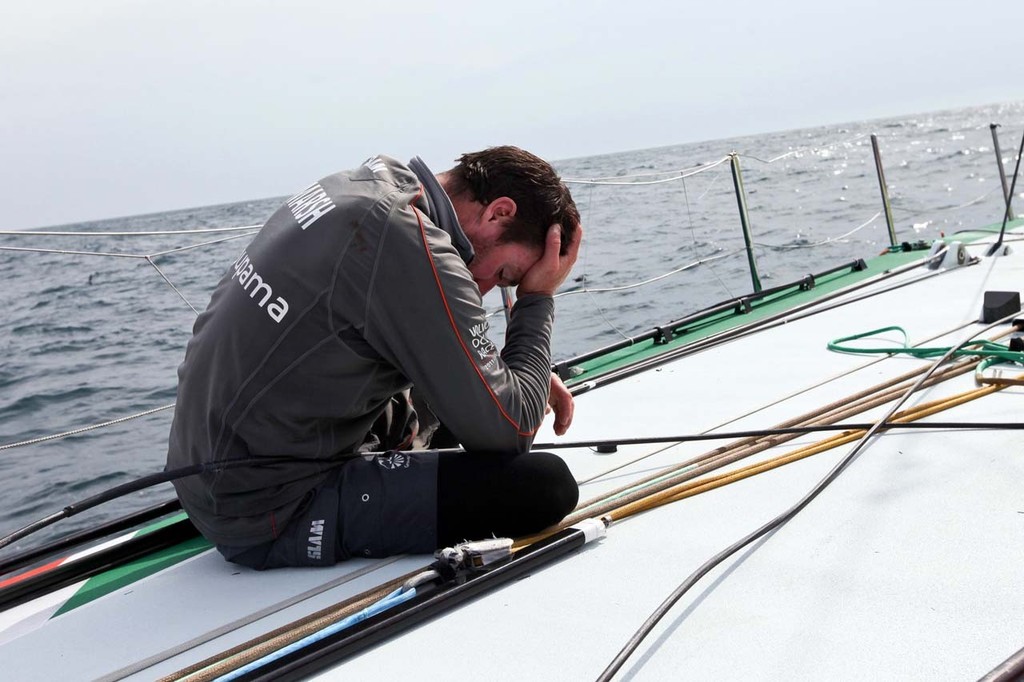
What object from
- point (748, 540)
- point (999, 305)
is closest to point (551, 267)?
point (748, 540)

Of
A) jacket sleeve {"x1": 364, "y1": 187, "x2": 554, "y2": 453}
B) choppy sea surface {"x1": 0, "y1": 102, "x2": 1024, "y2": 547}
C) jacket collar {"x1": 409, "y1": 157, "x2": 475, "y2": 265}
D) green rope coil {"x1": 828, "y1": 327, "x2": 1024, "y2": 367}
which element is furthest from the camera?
choppy sea surface {"x1": 0, "y1": 102, "x2": 1024, "y2": 547}

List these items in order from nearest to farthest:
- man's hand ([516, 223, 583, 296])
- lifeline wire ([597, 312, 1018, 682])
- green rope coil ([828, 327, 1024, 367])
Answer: lifeline wire ([597, 312, 1018, 682]) → man's hand ([516, 223, 583, 296]) → green rope coil ([828, 327, 1024, 367])

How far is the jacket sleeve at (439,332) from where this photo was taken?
1.34m

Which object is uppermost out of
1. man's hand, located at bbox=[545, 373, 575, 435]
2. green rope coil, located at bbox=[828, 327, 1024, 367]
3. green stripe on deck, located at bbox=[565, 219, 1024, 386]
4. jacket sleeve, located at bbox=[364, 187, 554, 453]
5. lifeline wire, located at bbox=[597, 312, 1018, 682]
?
jacket sleeve, located at bbox=[364, 187, 554, 453]

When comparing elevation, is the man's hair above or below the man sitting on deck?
above

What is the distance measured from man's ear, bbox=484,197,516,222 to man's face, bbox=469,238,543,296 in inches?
1.7

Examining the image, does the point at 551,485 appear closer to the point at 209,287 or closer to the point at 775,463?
the point at 775,463

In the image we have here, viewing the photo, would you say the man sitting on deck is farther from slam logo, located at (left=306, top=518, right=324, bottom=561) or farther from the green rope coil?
the green rope coil

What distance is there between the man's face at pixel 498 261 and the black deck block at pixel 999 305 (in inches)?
64.3

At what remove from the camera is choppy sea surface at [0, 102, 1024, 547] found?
12.6 ft

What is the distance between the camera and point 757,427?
6.63 ft

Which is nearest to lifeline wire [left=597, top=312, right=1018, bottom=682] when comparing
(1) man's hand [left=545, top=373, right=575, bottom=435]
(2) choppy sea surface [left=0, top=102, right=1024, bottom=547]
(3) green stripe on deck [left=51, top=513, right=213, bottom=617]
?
(1) man's hand [left=545, top=373, right=575, bottom=435]

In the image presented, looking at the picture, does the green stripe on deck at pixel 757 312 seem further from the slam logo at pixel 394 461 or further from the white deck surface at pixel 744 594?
the slam logo at pixel 394 461

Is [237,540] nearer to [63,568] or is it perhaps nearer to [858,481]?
[63,568]
